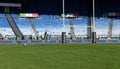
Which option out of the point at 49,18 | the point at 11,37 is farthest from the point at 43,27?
the point at 11,37

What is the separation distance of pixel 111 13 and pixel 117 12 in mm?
1033

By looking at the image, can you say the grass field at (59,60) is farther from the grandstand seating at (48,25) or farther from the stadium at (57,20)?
the grandstand seating at (48,25)

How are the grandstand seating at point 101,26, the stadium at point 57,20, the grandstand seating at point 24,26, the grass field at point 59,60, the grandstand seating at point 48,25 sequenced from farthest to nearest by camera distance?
the grandstand seating at point 101,26, the grandstand seating at point 48,25, the grandstand seating at point 24,26, the stadium at point 57,20, the grass field at point 59,60

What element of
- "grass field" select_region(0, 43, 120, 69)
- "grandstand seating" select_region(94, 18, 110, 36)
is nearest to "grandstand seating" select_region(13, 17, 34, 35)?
"grandstand seating" select_region(94, 18, 110, 36)

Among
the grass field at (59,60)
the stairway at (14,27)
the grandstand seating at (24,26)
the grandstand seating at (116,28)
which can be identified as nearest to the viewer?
the grass field at (59,60)

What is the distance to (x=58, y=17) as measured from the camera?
169 ft

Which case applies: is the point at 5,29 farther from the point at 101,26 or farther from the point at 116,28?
the point at 116,28

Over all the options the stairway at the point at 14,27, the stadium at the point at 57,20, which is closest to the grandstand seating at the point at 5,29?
the stadium at the point at 57,20

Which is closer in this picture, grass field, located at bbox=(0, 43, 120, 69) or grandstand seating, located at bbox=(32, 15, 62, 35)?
grass field, located at bbox=(0, 43, 120, 69)

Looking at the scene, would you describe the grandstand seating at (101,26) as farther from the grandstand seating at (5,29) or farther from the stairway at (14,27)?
the grandstand seating at (5,29)

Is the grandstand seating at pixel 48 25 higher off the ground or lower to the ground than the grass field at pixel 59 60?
higher

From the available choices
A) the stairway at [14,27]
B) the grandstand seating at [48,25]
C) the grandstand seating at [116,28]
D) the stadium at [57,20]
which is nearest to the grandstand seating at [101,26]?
the stadium at [57,20]

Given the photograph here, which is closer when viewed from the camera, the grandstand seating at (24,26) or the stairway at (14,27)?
the stairway at (14,27)

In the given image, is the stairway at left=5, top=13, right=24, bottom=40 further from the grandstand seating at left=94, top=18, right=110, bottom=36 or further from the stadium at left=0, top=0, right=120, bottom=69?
the grandstand seating at left=94, top=18, right=110, bottom=36
